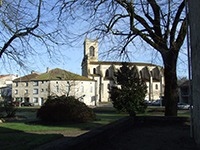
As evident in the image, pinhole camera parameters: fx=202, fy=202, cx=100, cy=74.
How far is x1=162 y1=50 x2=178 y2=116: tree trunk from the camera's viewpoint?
448 inches

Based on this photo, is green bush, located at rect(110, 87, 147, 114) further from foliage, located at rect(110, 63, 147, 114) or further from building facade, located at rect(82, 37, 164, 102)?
building facade, located at rect(82, 37, 164, 102)

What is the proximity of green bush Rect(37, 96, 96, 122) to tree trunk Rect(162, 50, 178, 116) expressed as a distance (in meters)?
5.41

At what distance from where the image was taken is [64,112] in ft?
42.9

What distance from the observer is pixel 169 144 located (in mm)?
6301

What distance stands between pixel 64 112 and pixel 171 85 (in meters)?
6.81

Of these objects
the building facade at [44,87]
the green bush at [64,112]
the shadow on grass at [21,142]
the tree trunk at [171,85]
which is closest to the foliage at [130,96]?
the green bush at [64,112]

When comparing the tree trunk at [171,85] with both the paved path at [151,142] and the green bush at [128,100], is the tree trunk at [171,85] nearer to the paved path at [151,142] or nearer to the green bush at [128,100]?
the paved path at [151,142]

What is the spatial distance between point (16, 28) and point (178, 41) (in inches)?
337

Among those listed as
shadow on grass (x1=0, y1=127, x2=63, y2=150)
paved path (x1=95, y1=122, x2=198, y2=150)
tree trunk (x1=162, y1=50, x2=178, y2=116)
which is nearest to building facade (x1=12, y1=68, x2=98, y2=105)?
tree trunk (x1=162, y1=50, x2=178, y2=116)

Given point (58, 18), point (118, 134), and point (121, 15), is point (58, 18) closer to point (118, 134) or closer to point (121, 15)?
point (121, 15)

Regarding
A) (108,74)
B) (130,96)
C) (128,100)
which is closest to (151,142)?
(130,96)

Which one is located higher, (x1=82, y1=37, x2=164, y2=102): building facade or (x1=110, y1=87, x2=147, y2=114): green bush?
(x1=82, y1=37, x2=164, y2=102): building facade

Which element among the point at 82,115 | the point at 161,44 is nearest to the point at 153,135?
the point at 161,44

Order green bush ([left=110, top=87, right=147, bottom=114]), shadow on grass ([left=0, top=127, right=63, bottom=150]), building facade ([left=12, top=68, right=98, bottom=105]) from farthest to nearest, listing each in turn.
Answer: building facade ([left=12, top=68, right=98, bottom=105]) < green bush ([left=110, top=87, right=147, bottom=114]) < shadow on grass ([left=0, top=127, right=63, bottom=150])
